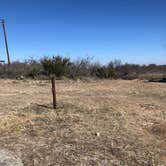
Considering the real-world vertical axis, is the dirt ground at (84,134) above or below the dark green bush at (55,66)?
below

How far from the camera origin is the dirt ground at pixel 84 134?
170 inches

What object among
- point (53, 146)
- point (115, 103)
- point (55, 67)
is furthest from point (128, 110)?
point (55, 67)

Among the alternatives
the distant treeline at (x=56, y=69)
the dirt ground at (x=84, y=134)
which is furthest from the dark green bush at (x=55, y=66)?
the dirt ground at (x=84, y=134)

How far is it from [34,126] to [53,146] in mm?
1282

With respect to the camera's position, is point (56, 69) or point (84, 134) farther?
point (56, 69)

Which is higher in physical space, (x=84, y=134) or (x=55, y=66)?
(x=55, y=66)

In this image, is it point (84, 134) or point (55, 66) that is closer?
point (84, 134)

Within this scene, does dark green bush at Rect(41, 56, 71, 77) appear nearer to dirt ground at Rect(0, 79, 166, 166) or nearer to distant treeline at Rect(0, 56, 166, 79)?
distant treeline at Rect(0, 56, 166, 79)

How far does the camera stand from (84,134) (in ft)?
17.9

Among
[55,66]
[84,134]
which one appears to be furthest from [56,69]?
[84,134]

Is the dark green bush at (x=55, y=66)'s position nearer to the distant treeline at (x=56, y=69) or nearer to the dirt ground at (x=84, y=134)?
the distant treeline at (x=56, y=69)

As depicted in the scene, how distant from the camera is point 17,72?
67.4 feet

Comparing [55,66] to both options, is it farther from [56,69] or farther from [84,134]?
[84,134]

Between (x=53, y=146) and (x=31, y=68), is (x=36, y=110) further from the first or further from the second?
(x=31, y=68)
